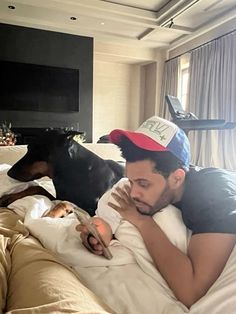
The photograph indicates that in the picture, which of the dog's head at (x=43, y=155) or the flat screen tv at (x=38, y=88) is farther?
the flat screen tv at (x=38, y=88)

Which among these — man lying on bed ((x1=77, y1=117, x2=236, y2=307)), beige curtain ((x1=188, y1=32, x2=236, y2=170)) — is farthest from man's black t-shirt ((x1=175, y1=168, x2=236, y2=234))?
beige curtain ((x1=188, y1=32, x2=236, y2=170))

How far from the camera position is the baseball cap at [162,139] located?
2.57 feet

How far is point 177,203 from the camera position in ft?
2.71

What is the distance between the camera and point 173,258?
68 centimetres

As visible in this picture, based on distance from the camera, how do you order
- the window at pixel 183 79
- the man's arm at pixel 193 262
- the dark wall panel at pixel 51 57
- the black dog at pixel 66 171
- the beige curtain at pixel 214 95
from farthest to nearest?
the window at pixel 183 79 → the dark wall panel at pixel 51 57 → the beige curtain at pixel 214 95 → the black dog at pixel 66 171 → the man's arm at pixel 193 262

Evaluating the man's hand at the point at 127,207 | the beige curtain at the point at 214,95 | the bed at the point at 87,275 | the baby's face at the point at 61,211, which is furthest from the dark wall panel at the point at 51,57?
the man's hand at the point at 127,207

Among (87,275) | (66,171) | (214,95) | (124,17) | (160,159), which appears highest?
(124,17)

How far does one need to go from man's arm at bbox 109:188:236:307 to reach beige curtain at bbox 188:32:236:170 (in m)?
4.08

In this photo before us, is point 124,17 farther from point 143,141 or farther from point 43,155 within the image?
point 143,141

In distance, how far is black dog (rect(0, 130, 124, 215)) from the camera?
1.40 meters

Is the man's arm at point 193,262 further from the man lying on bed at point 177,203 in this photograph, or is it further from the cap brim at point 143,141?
the cap brim at point 143,141

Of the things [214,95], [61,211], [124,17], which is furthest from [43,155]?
[214,95]

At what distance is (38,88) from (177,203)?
15.3 ft

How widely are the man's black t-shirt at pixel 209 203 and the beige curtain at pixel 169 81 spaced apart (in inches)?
197
